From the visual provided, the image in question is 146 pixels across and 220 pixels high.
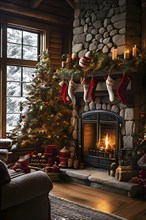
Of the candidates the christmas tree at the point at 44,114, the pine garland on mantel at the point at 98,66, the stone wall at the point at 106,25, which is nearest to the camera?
the pine garland on mantel at the point at 98,66

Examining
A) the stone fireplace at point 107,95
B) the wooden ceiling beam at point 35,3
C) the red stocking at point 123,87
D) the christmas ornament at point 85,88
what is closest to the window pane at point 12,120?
the stone fireplace at point 107,95

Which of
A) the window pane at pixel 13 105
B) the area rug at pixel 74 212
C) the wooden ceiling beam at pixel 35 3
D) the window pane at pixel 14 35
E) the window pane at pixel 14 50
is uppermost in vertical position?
the wooden ceiling beam at pixel 35 3

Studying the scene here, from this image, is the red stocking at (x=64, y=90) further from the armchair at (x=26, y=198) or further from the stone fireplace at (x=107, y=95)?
the armchair at (x=26, y=198)

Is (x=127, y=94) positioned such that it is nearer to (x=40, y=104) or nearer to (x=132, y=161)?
(x=132, y=161)

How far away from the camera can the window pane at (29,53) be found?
237 inches

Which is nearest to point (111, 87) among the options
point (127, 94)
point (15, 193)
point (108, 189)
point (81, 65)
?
point (127, 94)

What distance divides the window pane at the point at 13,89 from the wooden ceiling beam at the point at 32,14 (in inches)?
58.2

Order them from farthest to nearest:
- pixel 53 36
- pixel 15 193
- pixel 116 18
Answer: pixel 53 36 < pixel 116 18 < pixel 15 193

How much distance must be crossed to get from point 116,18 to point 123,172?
2515 mm

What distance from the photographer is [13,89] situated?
19.2 ft

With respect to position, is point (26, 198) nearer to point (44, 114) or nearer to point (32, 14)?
point (44, 114)

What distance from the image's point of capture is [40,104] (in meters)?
5.39

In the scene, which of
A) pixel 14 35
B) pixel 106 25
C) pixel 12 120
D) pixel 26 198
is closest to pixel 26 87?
pixel 12 120

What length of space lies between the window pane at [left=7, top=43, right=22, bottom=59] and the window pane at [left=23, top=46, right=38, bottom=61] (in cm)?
13
